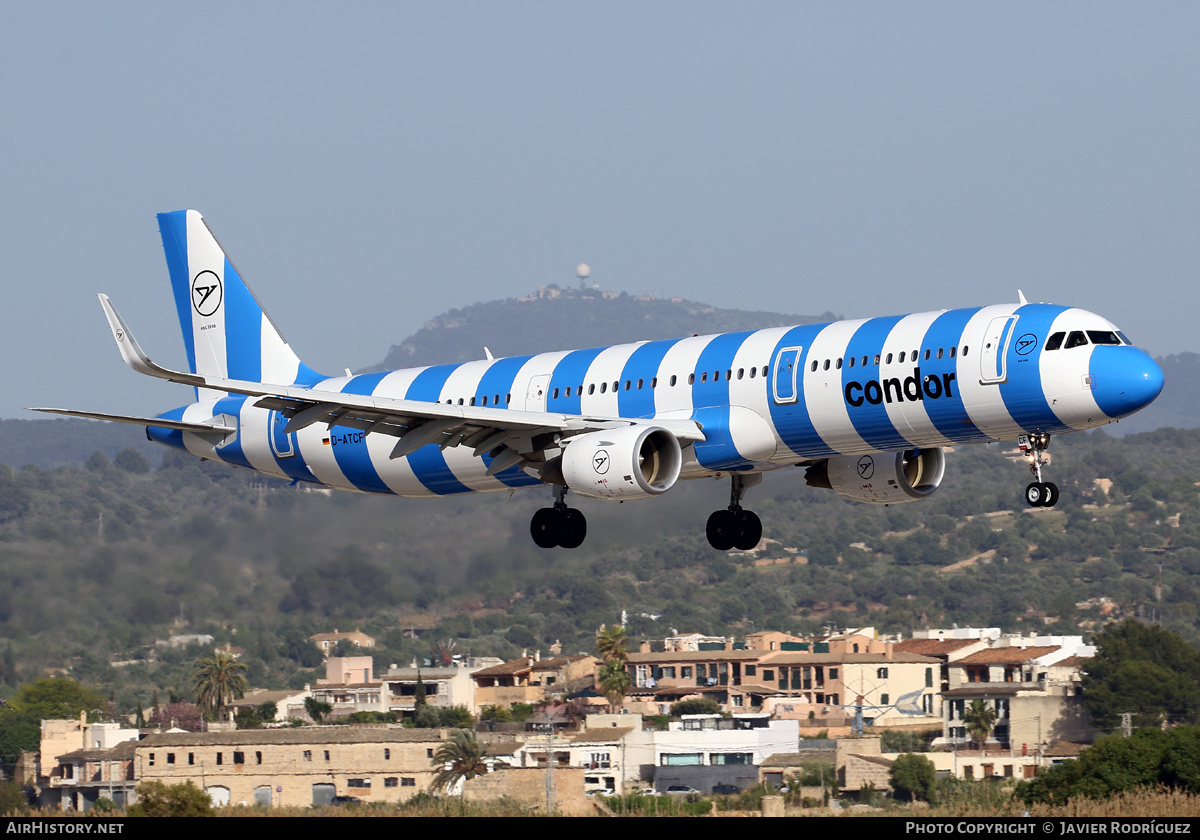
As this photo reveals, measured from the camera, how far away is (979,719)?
364 ft

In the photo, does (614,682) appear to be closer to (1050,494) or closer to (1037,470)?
(1037,470)

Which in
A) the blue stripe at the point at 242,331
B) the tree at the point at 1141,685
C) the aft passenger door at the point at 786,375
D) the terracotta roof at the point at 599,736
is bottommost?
the terracotta roof at the point at 599,736

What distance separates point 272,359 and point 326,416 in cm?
1190

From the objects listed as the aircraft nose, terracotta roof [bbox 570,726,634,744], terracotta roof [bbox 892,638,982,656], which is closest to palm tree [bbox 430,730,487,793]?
terracotta roof [bbox 570,726,634,744]

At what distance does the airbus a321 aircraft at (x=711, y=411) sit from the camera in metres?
36.9

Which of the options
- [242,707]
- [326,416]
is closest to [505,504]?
[326,416]

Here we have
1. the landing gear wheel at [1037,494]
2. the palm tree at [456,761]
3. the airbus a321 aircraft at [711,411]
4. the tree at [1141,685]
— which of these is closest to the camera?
the airbus a321 aircraft at [711,411]

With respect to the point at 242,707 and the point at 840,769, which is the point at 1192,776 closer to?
the point at 840,769

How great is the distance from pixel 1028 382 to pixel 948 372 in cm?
172

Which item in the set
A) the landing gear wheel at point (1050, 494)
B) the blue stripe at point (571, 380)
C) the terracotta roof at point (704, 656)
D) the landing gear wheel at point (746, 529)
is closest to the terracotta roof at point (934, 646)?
the terracotta roof at point (704, 656)

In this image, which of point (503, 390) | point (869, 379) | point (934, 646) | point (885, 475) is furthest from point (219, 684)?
point (869, 379)

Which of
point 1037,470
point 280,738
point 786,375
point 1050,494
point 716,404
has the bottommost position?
point 280,738

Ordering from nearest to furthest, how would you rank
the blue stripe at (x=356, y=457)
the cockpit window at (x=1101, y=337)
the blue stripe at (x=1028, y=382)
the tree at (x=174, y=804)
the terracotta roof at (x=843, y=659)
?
the blue stripe at (x=1028, y=382) → the cockpit window at (x=1101, y=337) → the blue stripe at (x=356, y=457) → the tree at (x=174, y=804) → the terracotta roof at (x=843, y=659)

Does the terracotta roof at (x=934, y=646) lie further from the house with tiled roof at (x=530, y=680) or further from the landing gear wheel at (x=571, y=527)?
the landing gear wheel at (x=571, y=527)
